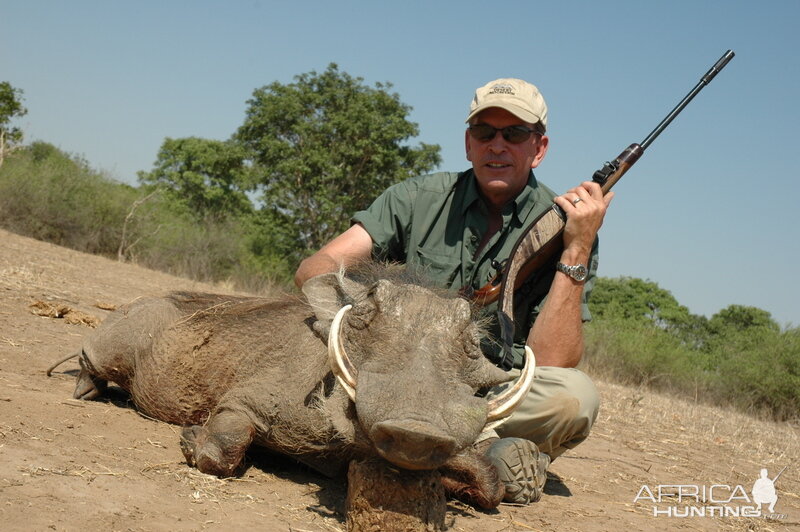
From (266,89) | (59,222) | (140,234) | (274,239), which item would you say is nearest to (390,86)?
(266,89)

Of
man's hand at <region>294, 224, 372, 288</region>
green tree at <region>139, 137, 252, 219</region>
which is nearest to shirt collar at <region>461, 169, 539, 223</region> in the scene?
man's hand at <region>294, 224, 372, 288</region>

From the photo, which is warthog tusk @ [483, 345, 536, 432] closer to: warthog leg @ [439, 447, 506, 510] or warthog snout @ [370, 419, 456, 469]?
warthog snout @ [370, 419, 456, 469]

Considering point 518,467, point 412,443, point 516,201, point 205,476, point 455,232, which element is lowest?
point 205,476

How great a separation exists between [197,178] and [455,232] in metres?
31.7

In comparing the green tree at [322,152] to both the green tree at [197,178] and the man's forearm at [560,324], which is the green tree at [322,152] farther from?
the man's forearm at [560,324]

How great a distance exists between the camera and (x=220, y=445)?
9.74ft

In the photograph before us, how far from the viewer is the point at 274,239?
20078 millimetres

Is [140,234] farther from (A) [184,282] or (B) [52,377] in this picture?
(B) [52,377]

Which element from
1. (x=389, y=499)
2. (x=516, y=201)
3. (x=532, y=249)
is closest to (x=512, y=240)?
(x=516, y=201)

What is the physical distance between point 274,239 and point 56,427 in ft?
56.3

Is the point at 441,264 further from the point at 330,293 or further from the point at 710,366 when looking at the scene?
the point at 710,366

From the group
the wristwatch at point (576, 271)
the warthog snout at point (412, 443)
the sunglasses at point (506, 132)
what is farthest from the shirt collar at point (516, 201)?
the warthog snout at point (412, 443)

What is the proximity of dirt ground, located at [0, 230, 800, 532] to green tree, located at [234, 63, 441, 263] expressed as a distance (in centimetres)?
1230

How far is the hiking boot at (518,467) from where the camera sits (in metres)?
3.14
